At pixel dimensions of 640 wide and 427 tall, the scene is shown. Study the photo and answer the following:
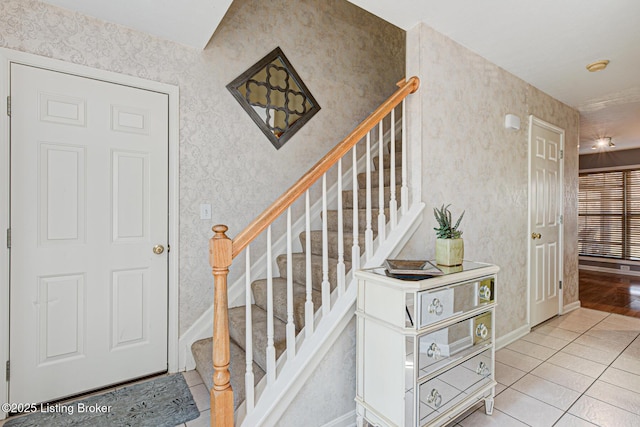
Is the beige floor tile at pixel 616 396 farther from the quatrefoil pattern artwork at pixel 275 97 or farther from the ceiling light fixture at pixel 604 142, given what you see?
the ceiling light fixture at pixel 604 142

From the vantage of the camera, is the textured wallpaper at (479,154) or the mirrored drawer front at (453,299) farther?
the textured wallpaper at (479,154)

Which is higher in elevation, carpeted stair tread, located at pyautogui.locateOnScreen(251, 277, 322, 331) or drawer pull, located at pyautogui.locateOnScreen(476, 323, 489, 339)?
carpeted stair tread, located at pyautogui.locateOnScreen(251, 277, 322, 331)

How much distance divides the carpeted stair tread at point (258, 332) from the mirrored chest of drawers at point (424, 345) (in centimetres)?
48

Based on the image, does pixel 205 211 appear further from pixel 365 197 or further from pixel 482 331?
pixel 482 331

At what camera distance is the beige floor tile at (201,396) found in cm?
196

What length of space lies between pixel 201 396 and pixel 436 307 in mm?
1573

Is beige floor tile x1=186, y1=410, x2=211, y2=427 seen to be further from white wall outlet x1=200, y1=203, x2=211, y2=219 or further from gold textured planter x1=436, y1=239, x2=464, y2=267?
gold textured planter x1=436, y1=239, x2=464, y2=267

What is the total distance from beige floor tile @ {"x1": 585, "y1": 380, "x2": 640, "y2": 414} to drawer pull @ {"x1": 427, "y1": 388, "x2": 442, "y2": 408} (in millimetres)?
1305

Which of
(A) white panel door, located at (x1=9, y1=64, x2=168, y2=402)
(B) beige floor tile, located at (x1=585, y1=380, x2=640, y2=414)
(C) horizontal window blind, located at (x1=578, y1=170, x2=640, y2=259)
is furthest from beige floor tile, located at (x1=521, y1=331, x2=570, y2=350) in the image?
(C) horizontal window blind, located at (x1=578, y1=170, x2=640, y2=259)

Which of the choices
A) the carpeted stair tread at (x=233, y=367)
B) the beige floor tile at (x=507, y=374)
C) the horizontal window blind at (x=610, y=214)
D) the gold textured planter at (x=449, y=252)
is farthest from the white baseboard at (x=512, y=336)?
the horizontal window blind at (x=610, y=214)

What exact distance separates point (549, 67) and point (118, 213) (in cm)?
369

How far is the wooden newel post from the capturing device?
4.67 ft

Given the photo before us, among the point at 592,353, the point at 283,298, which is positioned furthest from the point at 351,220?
the point at 592,353

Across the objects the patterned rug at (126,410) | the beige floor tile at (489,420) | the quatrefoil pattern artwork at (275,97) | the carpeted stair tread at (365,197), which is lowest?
the beige floor tile at (489,420)
